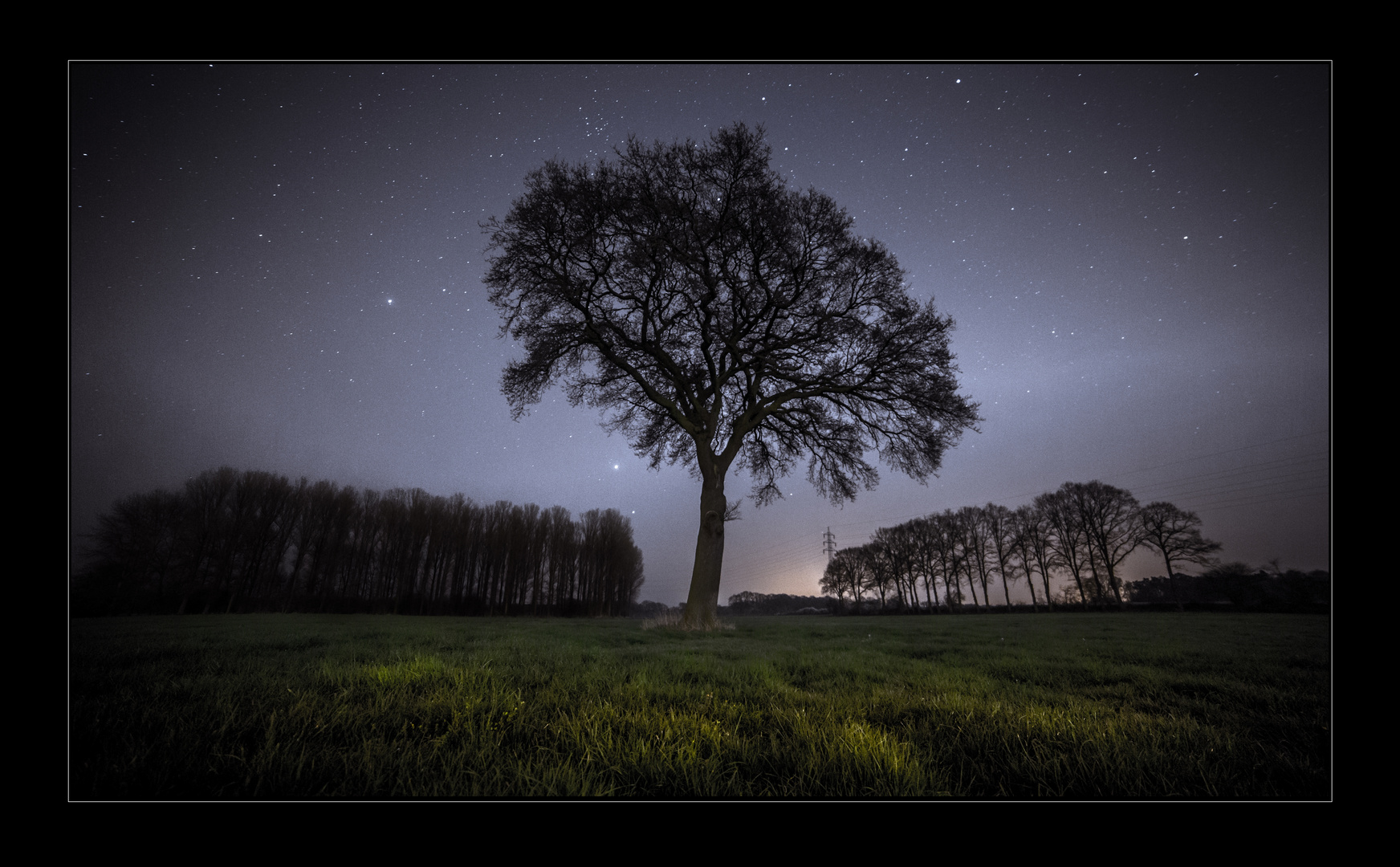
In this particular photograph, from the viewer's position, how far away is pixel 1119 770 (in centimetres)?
200

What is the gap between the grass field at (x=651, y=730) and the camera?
179cm

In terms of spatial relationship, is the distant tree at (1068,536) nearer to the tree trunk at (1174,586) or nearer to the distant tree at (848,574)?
the tree trunk at (1174,586)

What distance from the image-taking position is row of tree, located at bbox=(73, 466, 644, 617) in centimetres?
962

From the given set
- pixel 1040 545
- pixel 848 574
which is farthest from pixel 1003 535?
pixel 848 574

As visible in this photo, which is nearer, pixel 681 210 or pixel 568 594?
pixel 681 210

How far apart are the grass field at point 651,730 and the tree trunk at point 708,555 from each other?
6.40 metres

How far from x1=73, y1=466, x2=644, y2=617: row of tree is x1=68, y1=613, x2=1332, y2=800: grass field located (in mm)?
1733

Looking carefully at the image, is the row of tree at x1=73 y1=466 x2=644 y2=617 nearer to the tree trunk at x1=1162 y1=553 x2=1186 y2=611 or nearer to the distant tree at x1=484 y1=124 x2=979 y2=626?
the distant tree at x1=484 y1=124 x2=979 y2=626

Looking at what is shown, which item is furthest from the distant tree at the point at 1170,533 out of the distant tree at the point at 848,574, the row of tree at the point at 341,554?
the row of tree at the point at 341,554

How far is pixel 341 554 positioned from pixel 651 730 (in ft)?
106
